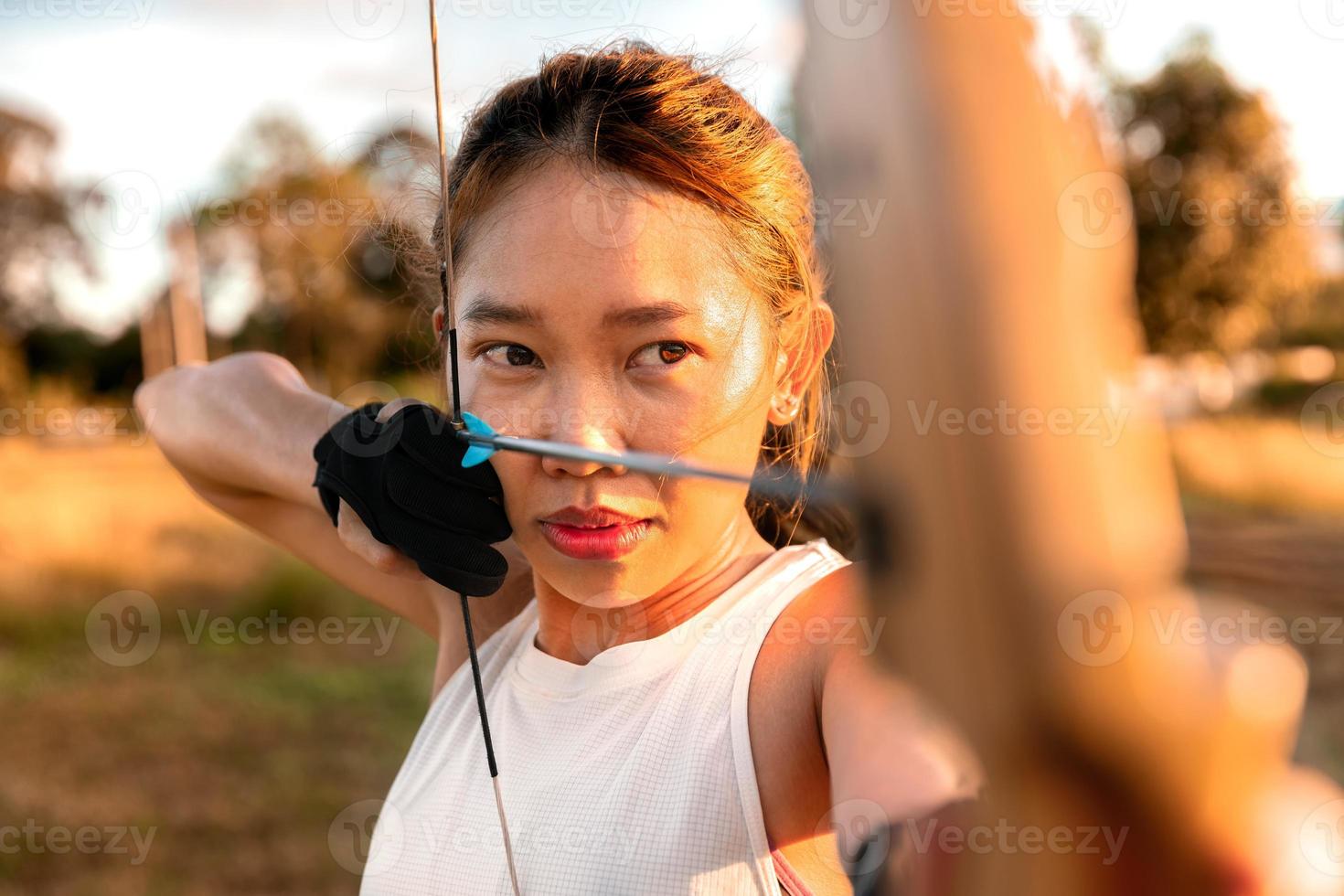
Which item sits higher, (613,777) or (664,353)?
(664,353)

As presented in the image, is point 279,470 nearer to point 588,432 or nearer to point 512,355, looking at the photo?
point 512,355

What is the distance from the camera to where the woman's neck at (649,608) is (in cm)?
108

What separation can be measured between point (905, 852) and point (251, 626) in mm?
5004

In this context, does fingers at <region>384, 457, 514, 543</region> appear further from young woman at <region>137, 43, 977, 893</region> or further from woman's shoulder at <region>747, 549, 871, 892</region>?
woman's shoulder at <region>747, 549, 871, 892</region>

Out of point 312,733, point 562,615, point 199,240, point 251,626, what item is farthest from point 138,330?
point 562,615

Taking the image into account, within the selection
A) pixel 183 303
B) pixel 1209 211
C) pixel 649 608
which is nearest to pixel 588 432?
pixel 649 608

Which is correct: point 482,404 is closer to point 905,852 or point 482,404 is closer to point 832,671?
point 832,671

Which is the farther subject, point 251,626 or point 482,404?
point 251,626

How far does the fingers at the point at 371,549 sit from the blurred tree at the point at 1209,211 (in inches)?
347

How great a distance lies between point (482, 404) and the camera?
110 cm

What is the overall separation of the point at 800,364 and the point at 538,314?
1.04ft

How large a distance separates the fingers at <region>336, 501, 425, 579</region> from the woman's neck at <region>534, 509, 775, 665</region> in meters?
0.17

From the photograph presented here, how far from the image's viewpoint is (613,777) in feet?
3.15

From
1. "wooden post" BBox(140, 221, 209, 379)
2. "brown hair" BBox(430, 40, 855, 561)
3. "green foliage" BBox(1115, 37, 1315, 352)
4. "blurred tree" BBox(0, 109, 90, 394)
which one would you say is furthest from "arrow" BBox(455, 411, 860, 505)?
"blurred tree" BBox(0, 109, 90, 394)
